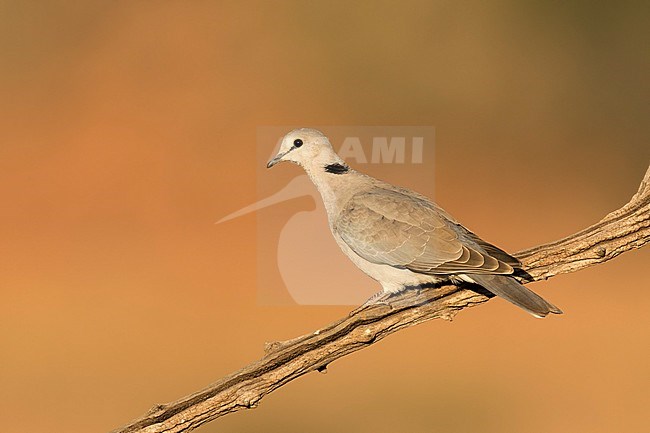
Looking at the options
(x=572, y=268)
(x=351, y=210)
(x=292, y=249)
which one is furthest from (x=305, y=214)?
(x=572, y=268)

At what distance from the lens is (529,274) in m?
2.05

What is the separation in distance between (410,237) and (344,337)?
0.29 m

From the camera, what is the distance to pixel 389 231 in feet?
6.54

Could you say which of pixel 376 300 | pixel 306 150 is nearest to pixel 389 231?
pixel 376 300

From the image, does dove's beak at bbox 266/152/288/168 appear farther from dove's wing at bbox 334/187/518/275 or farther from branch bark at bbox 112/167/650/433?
branch bark at bbox 112/167/650/433

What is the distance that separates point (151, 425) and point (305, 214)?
2.72ft

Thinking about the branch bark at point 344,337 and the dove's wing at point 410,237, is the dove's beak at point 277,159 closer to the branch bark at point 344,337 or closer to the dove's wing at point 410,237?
the dove's wing at point 410,237

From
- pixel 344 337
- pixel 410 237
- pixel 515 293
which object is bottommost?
pixel 515 293

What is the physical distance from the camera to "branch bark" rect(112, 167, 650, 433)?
1.91 m

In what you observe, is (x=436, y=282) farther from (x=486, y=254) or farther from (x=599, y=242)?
(x=599, y=242)

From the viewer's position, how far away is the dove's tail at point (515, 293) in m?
1.76

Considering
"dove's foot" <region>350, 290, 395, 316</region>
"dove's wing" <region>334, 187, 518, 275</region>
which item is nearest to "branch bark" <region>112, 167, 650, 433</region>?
"dove's foot" <region>350, 290, 395, 316</region>

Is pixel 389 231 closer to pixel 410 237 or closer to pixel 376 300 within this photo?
pixel 410 237

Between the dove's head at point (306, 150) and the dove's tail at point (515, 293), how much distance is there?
0.46 meters
